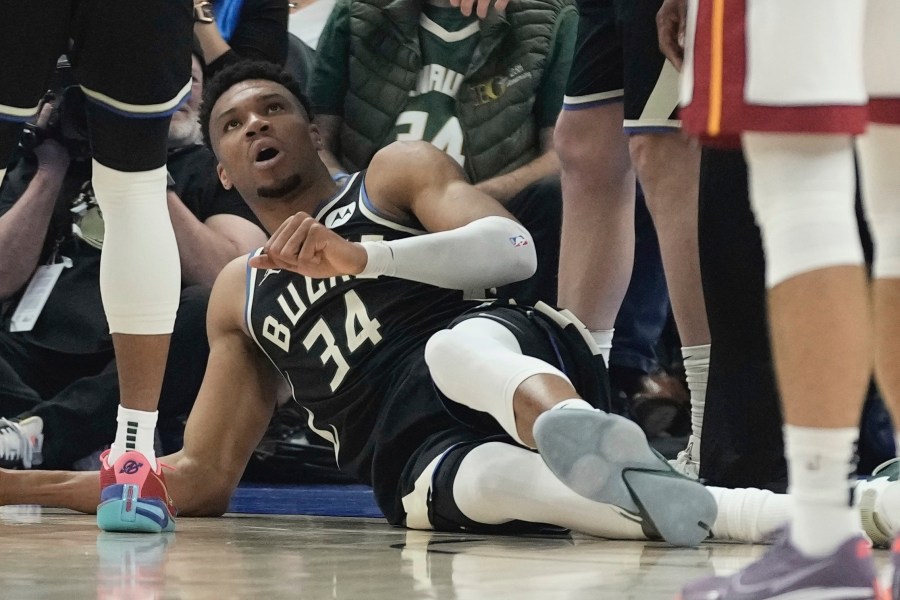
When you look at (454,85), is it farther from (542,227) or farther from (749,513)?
(749,513)

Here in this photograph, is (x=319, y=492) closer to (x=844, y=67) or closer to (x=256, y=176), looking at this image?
(x=256, y=176)

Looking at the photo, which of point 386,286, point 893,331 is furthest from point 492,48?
point 893,331

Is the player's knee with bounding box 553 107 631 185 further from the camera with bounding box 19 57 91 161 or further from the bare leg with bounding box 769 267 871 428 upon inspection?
the bare leg with bounding box 769 267 871 428

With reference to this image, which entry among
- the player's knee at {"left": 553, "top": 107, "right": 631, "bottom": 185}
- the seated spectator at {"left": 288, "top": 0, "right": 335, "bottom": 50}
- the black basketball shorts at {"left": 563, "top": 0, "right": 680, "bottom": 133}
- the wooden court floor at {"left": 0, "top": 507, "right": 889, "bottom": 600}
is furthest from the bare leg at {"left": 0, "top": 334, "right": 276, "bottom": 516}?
the seated spectator at {"left": 288, "top": 0, "right": 335, "bottom": 50}

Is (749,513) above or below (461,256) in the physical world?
below

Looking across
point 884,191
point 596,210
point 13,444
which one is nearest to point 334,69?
point 596,210

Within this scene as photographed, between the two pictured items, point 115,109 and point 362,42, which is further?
point 362,42

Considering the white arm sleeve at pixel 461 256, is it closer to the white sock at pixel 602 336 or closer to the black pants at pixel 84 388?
the white sock at pixel 602 336

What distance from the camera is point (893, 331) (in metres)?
1.05

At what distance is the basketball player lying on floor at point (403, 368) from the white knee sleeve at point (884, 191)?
0.47 m

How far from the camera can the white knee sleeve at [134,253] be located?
186 centimetres

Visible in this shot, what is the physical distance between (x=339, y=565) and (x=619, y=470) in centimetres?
34

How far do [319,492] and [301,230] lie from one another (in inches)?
41.8

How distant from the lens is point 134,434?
187cm
